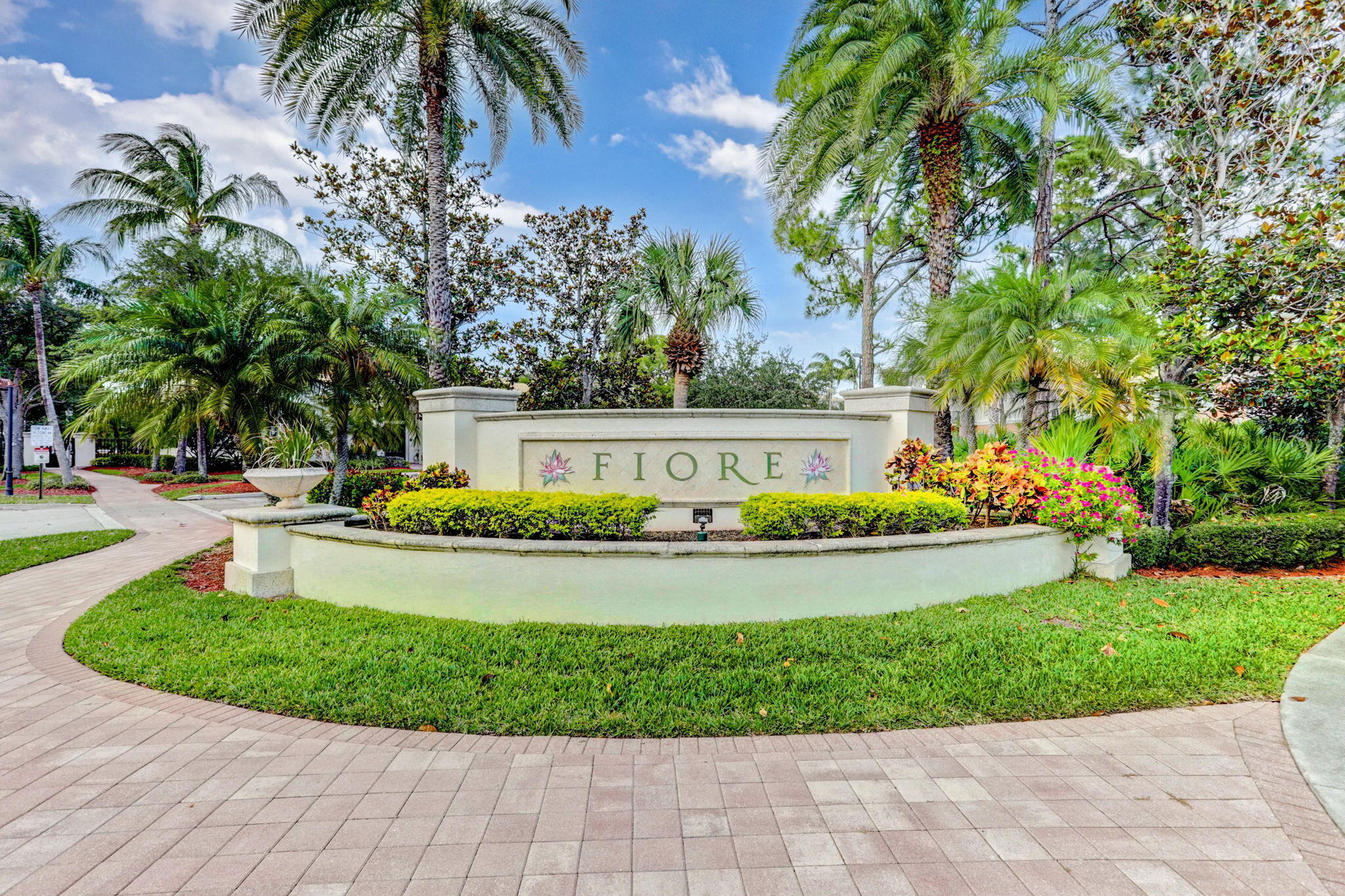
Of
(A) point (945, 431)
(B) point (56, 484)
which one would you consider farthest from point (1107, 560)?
(B) point (56, 484)

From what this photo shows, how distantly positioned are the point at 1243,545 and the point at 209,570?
1371 cm

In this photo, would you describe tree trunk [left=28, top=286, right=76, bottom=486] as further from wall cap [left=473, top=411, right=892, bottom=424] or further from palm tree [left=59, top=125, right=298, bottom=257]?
wall cap [left=473, top=411, right=892, bottom=424]

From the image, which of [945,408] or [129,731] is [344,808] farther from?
[945,408]

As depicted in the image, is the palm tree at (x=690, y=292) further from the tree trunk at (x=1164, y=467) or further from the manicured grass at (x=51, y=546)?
the manicured grass at (x=51, y=546)

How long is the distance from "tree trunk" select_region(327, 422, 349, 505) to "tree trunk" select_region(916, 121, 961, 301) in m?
11.6

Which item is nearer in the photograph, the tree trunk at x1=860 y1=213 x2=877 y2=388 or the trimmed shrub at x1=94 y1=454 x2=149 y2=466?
the tree trunk at x1=860 y1=213 x2=877 y2=388

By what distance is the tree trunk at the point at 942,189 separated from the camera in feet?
37.9

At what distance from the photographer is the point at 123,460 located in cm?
3481

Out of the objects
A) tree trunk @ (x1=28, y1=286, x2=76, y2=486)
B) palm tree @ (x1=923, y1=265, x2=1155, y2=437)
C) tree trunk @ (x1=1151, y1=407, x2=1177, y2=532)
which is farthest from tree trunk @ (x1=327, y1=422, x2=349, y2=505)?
tree trunk @ (x1=28, y1=286, x2=76, y2=486)

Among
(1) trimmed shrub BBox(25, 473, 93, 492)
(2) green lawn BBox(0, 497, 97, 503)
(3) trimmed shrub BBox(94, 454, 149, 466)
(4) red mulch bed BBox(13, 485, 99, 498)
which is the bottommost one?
(2) green lawn BBox(0, 497, 97, 503)

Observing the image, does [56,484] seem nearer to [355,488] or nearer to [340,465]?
[340,465]

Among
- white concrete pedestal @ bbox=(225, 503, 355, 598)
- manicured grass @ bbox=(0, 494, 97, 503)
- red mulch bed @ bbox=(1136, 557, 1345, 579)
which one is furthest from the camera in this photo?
manicured grass @ bbox=(0, 494, 97, 503)

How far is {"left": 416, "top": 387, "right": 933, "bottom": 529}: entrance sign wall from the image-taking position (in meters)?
7.55

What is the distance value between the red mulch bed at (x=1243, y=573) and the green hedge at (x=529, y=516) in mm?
6628
